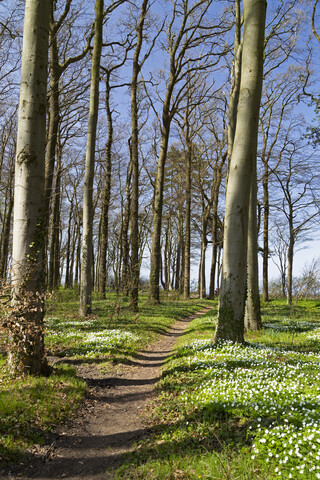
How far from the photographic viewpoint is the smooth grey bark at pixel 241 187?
7645 mm

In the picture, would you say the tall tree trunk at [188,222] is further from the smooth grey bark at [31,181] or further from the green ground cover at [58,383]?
the smooth grey bark at [31,181]

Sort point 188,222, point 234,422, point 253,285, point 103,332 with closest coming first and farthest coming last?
1. point 234,422
2. point 103,332
3. point 253,285
4. point 188,222

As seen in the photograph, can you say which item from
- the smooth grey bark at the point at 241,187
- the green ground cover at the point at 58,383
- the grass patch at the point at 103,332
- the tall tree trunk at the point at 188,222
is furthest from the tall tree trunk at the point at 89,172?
the tall tree trunk at the point at 188,222

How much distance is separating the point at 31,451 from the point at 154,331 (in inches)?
313

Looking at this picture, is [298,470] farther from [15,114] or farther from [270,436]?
[15,114]

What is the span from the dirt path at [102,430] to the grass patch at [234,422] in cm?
32

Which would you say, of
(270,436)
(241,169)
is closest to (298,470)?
(270,436)

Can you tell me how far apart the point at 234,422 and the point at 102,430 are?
6.84ft

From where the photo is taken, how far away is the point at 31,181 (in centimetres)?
580

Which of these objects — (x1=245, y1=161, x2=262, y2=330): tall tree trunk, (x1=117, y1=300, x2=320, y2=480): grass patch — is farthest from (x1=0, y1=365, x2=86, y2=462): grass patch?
(x1=245, y1=161, x2=262, y2=330): tall tree trunk

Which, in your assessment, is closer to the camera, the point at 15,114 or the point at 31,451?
the point at 31,451

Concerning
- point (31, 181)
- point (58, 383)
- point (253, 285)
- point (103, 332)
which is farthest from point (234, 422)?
point (253, 285)

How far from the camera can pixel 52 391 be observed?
529 cm

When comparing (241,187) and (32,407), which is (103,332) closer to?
(32,407)
